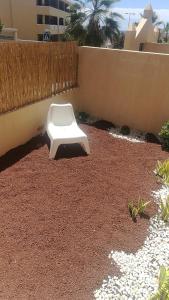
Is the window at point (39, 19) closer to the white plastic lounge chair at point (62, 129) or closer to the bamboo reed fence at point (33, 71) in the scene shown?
the bamboo reed fence at point (33, 71)

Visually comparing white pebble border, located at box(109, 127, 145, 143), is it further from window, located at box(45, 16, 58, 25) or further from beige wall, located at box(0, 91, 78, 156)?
window, located at box(45, 16, 58, 25)

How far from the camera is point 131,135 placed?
805 centimetres

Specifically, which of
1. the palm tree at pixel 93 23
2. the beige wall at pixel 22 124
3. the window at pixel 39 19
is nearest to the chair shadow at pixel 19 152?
the beige wall at pixel 22 124

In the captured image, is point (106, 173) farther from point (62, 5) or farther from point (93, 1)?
point (62, 5)

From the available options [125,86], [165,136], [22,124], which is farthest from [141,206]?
[125,86]

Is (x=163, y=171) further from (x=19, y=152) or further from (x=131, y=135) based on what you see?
(x=19, y=152)

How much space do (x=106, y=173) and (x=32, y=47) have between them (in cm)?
355

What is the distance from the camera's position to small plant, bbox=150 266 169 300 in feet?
10.5

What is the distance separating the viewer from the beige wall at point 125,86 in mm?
7422

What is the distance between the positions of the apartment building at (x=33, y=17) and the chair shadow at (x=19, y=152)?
2337 cm

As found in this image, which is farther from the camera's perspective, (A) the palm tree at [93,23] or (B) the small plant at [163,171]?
(A) the palm tree at [93,23]

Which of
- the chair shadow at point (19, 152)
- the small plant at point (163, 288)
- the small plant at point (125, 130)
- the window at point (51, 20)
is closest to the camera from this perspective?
the small plant at point (163, 288)

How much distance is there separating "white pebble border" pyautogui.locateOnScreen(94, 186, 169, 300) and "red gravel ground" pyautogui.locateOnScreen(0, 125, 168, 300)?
0.37 ft

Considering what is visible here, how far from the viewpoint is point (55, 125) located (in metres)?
7.04
